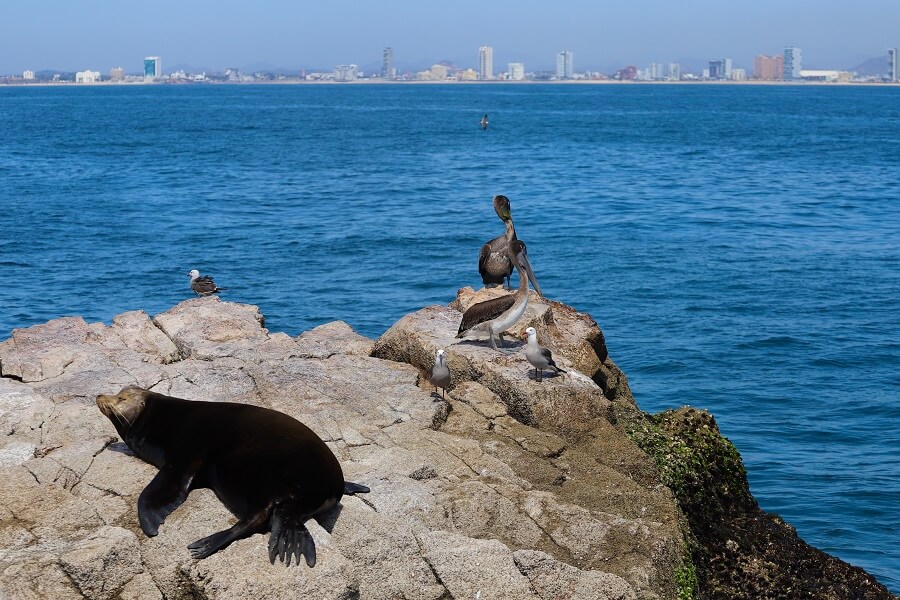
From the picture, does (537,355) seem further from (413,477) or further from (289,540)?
(289,540)

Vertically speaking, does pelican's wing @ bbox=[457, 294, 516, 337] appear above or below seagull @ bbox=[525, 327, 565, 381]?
above

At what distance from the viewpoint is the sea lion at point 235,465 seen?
292 inches

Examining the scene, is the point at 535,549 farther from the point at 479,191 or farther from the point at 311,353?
the point at 479,191

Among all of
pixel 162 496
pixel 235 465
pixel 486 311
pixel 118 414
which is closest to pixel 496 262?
pixel 486 311

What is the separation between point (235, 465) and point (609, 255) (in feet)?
79.3

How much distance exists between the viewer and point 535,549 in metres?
7.98

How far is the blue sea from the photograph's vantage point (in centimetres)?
1770

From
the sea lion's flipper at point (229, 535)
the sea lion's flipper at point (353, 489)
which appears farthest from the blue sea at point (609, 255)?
the sea lion's flipper at point (229, 535)

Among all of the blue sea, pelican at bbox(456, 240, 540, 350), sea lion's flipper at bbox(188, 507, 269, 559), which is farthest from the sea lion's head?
the blue sea

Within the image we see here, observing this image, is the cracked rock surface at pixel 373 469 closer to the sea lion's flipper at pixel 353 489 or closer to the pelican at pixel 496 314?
the sea lion's flipper at pixel 353 489

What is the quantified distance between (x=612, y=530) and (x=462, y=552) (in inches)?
55.6

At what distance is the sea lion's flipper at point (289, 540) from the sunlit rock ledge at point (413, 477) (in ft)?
0.31

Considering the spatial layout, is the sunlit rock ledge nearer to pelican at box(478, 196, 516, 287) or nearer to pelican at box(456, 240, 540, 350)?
pelican at box(456, 240, 540, 350)

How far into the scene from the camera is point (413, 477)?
8852mm
